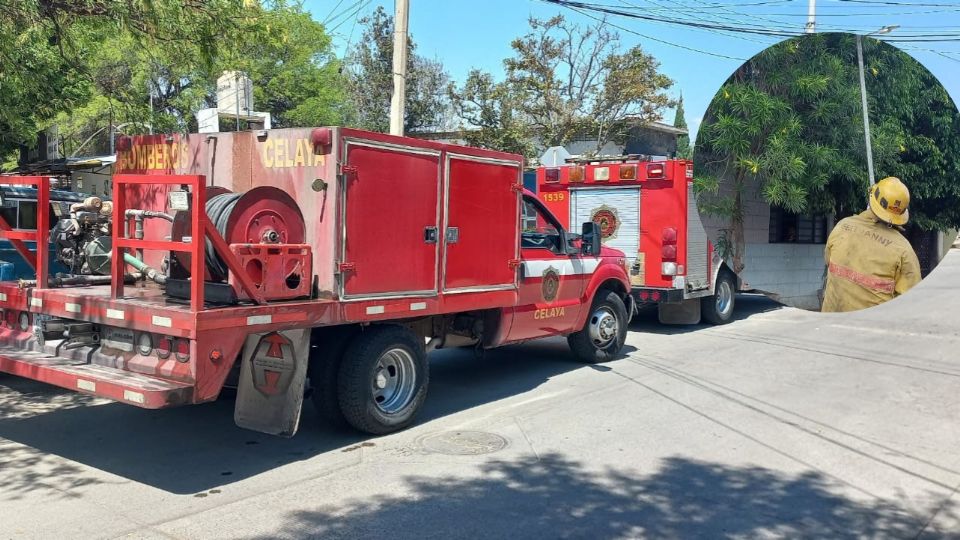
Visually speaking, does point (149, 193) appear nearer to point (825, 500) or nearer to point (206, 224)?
point (206, 224)

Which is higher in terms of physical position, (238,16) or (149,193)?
(238,16)

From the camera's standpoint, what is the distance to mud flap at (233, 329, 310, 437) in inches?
213

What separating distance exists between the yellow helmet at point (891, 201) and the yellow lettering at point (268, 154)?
520 centimetres

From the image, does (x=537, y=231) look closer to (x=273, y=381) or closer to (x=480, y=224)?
(x=480, y=224)

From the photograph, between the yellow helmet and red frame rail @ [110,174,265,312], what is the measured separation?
405 cm

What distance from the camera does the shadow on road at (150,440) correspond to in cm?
512

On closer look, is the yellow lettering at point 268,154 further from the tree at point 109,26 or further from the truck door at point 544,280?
the truck door at point 544,280

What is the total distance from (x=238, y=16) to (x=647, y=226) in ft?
22.3

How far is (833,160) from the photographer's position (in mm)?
1562

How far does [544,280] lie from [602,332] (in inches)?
62.3

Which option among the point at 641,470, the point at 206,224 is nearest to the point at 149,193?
the point at 206,224

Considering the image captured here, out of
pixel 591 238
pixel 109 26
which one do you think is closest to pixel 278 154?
pixel 109 26

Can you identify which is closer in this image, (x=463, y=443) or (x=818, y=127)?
(x=818, y=127)

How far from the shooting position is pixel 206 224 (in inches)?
187
